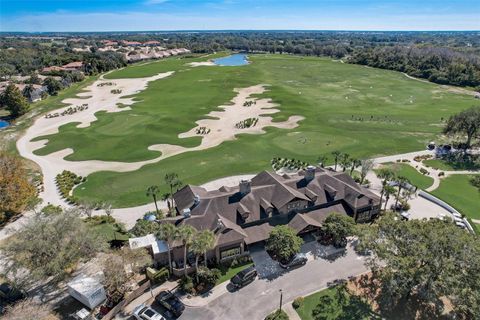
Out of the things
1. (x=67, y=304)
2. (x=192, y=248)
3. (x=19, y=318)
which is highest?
(x=192, y=248)

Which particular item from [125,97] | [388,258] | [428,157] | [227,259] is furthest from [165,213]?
[125,97]

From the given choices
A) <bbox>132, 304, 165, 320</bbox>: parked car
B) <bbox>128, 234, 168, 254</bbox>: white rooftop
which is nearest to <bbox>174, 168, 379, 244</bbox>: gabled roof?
<bbox>128, 234, 168, 254</bbox>: white rooftop

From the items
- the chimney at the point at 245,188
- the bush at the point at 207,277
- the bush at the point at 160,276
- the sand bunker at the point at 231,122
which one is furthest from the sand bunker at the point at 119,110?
the bush at the point at 207,277

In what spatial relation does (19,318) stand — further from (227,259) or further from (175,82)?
(175,82)

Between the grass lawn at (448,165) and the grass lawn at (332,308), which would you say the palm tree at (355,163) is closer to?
the grass lawn at (448,165)

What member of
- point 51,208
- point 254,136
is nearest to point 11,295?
point 51,208

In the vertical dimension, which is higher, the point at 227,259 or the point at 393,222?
the point at 393,222

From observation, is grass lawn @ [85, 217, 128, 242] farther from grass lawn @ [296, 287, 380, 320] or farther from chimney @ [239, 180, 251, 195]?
grass lawn @ [296, 287, 380, 320]
